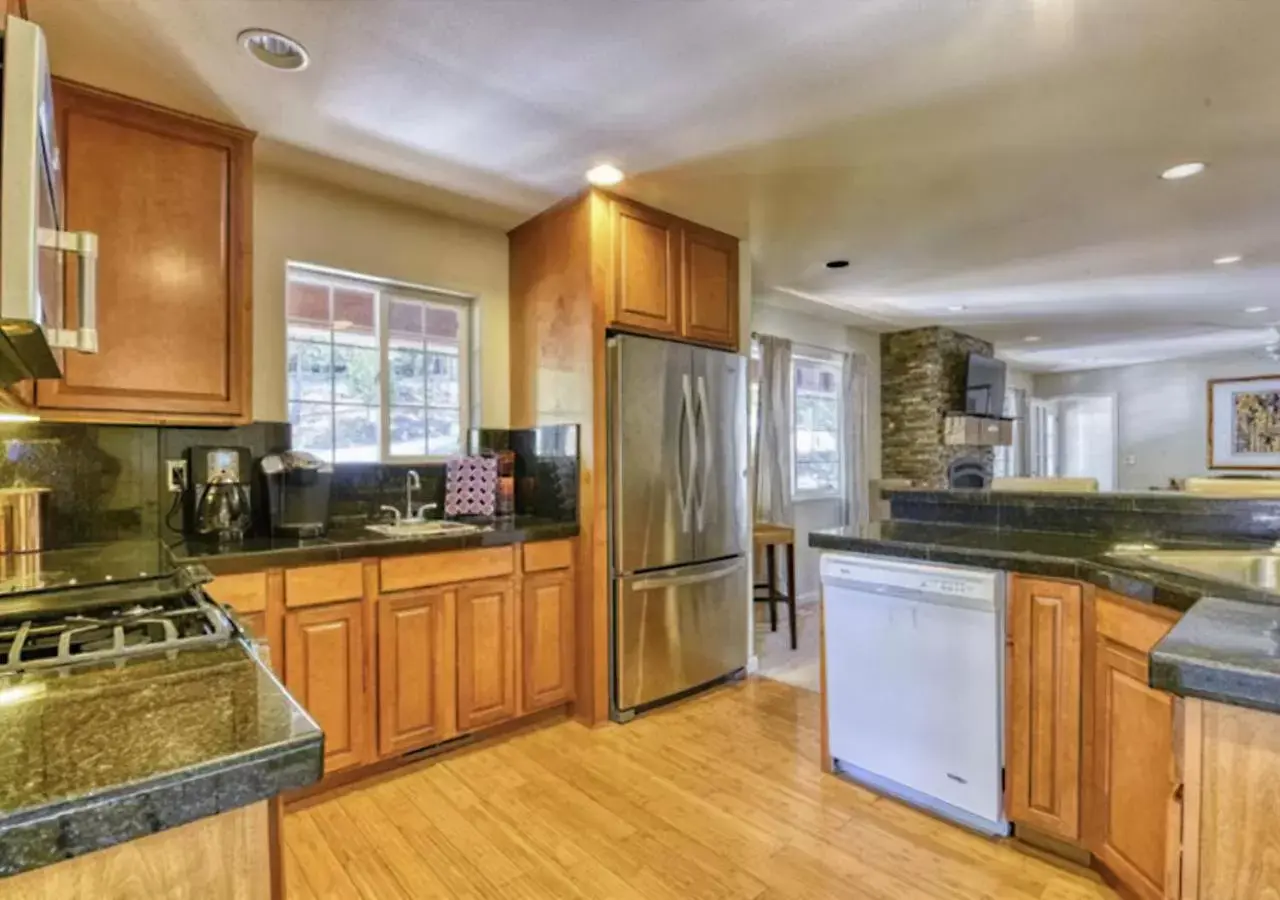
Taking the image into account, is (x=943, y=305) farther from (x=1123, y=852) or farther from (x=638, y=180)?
(x=1123, y=852)

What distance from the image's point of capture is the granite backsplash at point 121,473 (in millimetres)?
2180

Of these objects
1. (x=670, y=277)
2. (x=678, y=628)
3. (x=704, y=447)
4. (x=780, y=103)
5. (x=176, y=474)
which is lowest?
(x=678, y=628)

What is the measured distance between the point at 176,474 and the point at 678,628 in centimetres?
217

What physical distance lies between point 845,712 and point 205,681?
83.4 inches

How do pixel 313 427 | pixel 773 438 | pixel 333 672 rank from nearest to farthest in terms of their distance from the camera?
pixel 333 672 → pixel 313 427 → pixel 773 438

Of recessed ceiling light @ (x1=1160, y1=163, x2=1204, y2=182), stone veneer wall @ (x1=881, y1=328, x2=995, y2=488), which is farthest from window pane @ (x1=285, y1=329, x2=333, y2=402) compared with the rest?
stone veneer wall @ (x1=881, y1=328, x2=995, y2=488)

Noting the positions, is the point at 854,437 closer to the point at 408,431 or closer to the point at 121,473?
the point at 408,431

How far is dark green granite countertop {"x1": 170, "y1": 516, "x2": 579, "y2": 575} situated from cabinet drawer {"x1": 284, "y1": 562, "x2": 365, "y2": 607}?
0.03m

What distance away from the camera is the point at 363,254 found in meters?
2.96

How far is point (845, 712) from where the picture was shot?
241 centimetres

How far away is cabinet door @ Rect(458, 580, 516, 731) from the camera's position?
2.64m

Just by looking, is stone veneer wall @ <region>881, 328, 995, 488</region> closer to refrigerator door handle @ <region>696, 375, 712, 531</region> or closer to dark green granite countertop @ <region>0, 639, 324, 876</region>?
refrigerator door handle @ <region>696, 375, 712, 531</region>

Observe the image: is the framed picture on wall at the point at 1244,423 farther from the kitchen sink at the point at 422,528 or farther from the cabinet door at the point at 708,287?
the kitchen sink at the point at 422,528

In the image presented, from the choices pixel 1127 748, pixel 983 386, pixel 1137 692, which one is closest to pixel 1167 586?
pixel 1137 692
